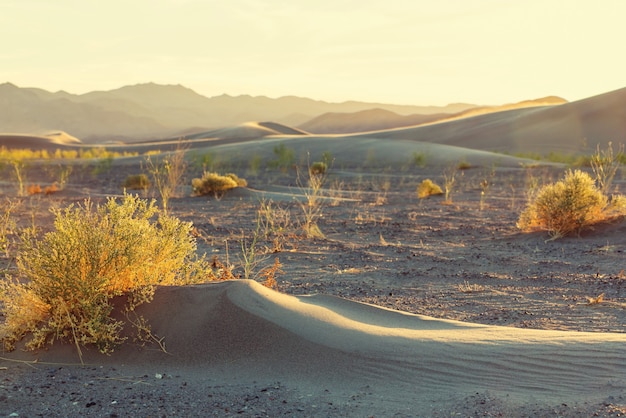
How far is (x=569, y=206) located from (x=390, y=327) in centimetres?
722

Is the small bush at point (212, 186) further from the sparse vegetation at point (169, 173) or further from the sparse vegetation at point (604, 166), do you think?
the sparse vegetation at point (604, 166)

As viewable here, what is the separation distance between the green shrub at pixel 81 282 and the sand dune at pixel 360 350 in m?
0.17

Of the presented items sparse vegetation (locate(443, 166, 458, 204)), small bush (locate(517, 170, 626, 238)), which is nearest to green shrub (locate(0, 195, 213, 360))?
small bush (locate(517, 170, 626, 238))

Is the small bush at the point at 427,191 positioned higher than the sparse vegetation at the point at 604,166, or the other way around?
the sparse vegetation at the point at 604,166

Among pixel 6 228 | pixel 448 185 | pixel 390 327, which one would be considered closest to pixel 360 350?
pixel 390 327

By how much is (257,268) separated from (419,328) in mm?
3970

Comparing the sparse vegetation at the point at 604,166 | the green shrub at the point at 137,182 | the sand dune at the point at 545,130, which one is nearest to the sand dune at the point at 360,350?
the sparse vegetation at the point at 604,166

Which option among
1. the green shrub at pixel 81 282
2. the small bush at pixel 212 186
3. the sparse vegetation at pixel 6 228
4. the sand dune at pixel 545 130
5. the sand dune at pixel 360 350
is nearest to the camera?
the sand dune at pixel 360 350

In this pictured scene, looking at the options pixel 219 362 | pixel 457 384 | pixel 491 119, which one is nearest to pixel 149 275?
Result: pixel 219 362

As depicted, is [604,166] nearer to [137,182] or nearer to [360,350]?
[360,350]

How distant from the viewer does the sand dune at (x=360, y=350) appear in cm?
482

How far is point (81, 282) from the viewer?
549cm

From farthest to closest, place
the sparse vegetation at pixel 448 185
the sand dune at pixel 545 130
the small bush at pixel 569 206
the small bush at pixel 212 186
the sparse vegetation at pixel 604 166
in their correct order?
1. the sand dune at pixel 545 130
2. the small bush at pixel 212 186
3. the sparse vegetation at pixel 448 185
4. the sparse vegetation at pixel 604 166
5. the small bush at pixel 569 206

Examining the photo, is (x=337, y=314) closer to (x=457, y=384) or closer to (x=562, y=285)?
(x=457, y=384)
